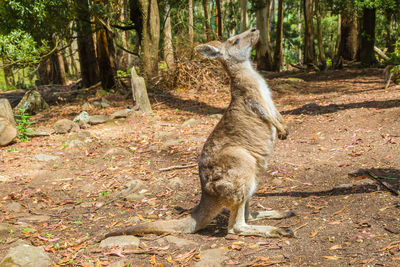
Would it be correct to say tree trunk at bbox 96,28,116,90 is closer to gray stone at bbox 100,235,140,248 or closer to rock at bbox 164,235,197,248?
gray stone at bbox 100,235,140,248

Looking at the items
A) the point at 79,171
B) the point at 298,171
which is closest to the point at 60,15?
the point at 79,171

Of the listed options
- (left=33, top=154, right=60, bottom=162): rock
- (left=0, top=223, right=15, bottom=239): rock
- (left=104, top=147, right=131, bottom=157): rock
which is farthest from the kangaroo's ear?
(left=33, top=154, right=60, bottom=162): rock

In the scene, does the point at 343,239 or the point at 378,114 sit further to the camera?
the point at 378,114

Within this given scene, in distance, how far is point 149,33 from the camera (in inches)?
455

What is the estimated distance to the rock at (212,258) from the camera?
3.19 m

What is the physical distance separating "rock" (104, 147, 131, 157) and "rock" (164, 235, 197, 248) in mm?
3646

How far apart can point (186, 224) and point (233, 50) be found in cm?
207

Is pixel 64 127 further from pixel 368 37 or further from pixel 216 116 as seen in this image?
pixel 368 37

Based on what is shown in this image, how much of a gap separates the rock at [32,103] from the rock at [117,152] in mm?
5490

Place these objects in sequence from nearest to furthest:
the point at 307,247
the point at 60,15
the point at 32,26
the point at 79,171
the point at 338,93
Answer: the point at 307,247 → the point at 79,171 → the point at 32,26 → the point at 60,15 → the point at 338,93

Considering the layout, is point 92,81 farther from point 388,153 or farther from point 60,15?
point 388,153

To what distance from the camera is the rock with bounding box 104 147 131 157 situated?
7.13 meters

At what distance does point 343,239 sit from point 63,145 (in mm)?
6307

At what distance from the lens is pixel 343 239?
324cm
